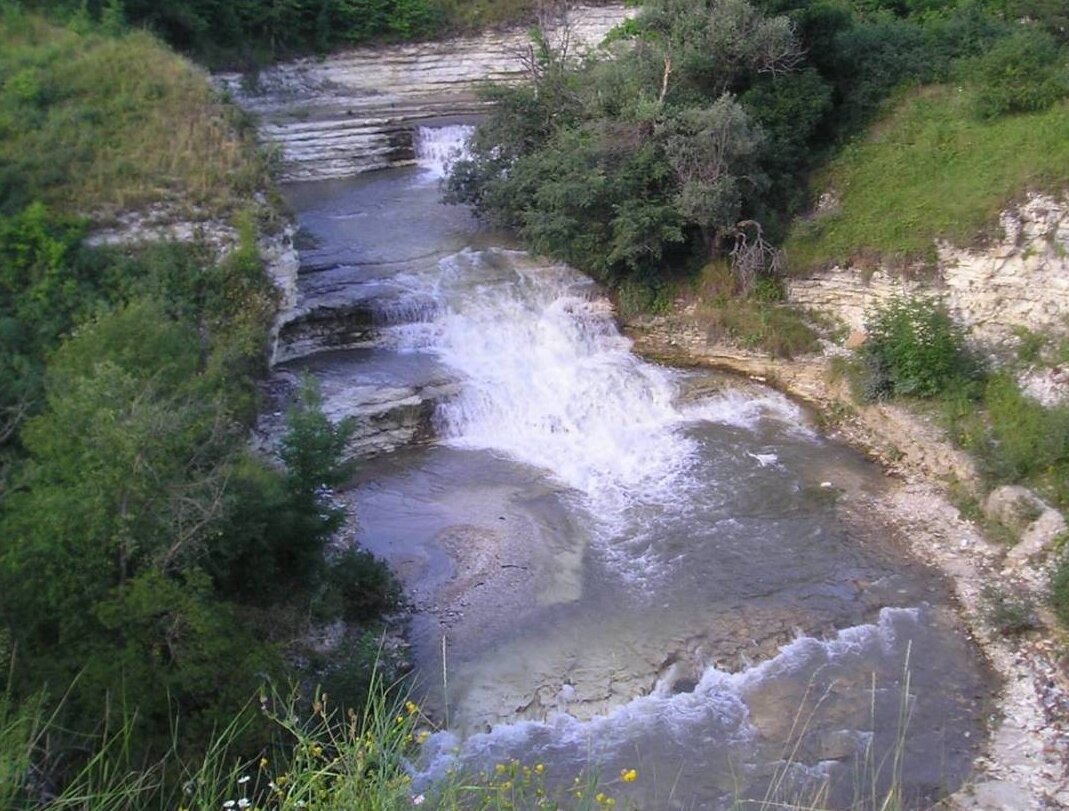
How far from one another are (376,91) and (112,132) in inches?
617

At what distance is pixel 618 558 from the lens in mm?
13445

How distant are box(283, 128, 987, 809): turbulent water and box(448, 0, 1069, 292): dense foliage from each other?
1460 millimetres

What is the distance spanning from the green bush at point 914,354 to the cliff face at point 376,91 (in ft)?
43.2

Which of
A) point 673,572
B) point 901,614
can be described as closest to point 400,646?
point 673,572

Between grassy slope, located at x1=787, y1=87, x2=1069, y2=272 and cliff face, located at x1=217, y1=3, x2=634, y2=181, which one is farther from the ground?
cliff face, located at x1=217, y1=3, x2=634, y2=181

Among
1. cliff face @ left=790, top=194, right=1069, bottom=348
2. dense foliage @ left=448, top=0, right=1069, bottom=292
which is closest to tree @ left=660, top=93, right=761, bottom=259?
dense foliage @ left=448, top=0, right=1069, bottom=292

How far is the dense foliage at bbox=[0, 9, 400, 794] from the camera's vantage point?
341 inches

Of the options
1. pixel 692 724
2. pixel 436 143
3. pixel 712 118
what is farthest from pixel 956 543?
pixel 436 143

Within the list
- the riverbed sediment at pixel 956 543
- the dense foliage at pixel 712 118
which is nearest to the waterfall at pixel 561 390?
the riverbed sediment at pixel 956 543

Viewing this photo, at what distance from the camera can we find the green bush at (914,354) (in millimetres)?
15773

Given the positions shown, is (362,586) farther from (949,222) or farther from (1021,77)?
(1021,77)

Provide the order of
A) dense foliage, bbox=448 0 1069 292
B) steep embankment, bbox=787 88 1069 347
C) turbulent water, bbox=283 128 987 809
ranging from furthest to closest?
dense foliage, bbox=448 0 1069 292 → steep embankment, bbox=787 88 1069 347 → turbulent water, bbox=283 128 987 809

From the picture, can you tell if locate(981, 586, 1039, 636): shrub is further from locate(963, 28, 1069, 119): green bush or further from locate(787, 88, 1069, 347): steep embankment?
locate(963, 28, 1069, 119): green bush

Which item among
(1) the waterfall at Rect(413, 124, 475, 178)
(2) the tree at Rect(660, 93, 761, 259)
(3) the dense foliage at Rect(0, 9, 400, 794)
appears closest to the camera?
(3) the dense foliage at Rect(0, 9, 400, 794)
